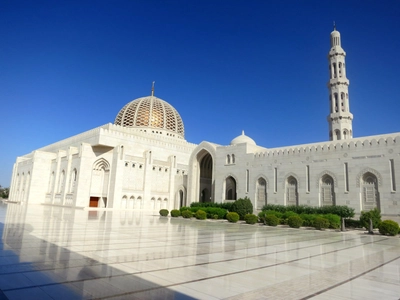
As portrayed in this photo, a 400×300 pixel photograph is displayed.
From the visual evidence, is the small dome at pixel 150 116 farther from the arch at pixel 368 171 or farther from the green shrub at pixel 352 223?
the green shrub at pixel 352 223

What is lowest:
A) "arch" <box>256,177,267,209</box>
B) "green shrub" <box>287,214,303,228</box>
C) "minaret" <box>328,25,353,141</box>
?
"green shrub" <box>287,214,303,228</box>

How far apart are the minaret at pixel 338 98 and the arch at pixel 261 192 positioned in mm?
8286

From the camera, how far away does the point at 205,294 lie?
12.7ft

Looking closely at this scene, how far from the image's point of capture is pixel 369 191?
18359 millimetres

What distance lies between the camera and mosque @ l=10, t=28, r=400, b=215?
18.8m

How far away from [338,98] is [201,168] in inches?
Result: 590

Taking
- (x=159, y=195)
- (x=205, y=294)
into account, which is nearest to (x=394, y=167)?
(x=205, y=294)

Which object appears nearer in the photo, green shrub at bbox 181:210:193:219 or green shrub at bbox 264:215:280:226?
green shrub at bbox 264:215:280:226

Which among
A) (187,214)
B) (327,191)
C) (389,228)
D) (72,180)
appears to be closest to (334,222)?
(389,228)

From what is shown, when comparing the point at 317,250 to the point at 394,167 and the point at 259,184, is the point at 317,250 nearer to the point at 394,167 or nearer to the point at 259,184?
the point at 394,167

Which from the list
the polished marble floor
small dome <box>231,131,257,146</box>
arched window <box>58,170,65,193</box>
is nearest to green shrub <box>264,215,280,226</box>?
the polished marble floor

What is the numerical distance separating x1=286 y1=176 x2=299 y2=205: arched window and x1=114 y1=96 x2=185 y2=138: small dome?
22467 millimetres

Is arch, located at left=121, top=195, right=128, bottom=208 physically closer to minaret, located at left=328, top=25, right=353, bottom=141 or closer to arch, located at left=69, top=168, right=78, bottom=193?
arch, located at left=69, top=168, right=78, bottom=193

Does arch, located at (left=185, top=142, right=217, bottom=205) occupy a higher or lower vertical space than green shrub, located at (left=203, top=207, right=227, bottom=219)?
higher
